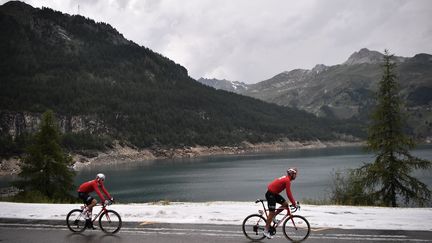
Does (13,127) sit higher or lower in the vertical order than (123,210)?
higher

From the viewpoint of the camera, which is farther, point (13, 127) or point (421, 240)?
point (13, 127)

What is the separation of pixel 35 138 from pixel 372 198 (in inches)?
1204

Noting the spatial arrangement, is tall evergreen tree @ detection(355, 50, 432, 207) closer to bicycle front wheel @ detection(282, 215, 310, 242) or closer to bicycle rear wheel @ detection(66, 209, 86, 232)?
bicycle front wheel @ detection(282, 215, 310, 242)

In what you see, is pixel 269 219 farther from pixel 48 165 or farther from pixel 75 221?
pixel 48 165

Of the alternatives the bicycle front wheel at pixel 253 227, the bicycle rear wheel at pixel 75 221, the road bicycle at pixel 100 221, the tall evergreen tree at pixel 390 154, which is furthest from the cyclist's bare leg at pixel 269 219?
the tall evergreen tree at pixel 390 154

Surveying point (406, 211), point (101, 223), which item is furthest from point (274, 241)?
point (406, 211)

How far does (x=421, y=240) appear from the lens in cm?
1164

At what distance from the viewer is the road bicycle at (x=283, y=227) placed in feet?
40.2

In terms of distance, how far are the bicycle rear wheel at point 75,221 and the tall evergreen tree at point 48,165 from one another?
989 inches

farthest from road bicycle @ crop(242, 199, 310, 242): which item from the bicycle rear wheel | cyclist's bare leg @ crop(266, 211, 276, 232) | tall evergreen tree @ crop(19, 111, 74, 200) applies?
tall evergreen tree @ crop(19, 111, 74, 200)

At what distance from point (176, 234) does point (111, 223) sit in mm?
2793

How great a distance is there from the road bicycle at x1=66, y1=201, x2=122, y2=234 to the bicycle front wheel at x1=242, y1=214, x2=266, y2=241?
4.26 m

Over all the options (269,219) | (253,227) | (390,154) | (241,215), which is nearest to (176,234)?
(253,227)

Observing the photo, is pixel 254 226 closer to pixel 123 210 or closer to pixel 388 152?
pixel 123 210
